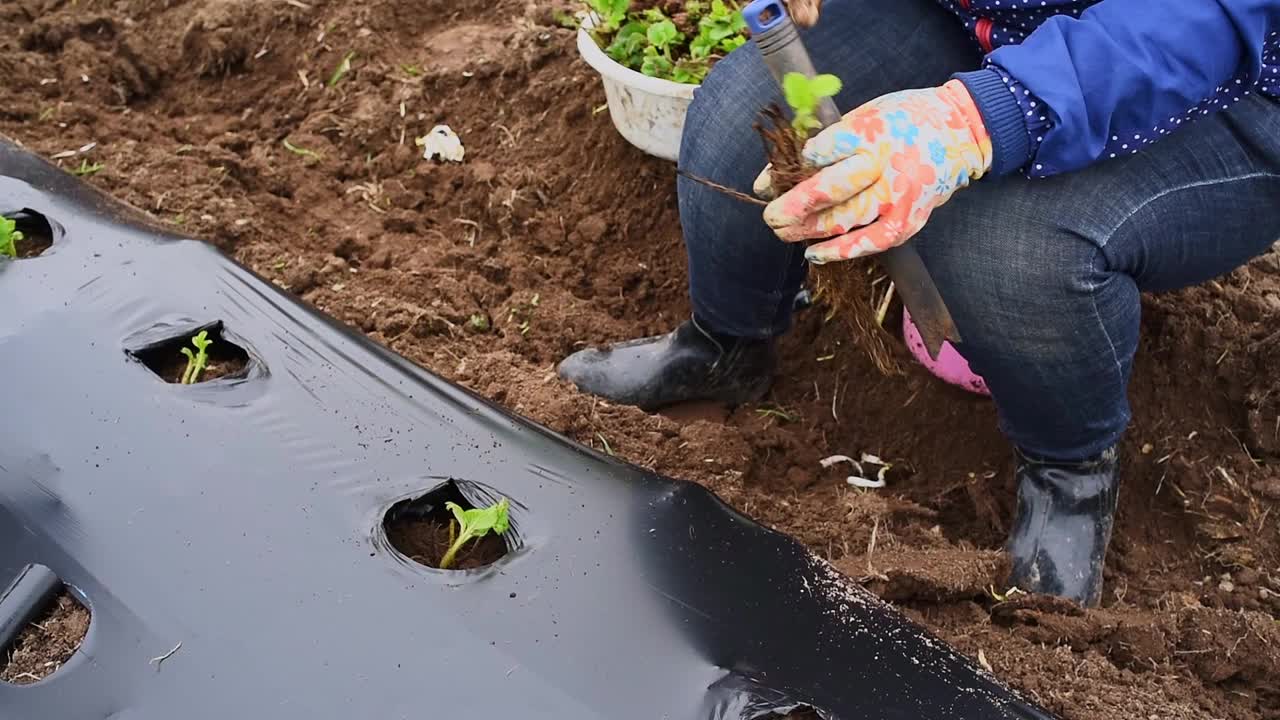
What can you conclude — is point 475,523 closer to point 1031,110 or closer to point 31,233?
point 1031,110

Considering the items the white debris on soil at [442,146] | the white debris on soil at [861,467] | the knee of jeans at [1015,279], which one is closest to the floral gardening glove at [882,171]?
the knee of jeans at [1015,279]

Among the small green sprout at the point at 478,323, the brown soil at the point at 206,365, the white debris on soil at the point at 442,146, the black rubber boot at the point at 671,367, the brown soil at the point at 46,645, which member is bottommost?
the black rubber boot at the point at 671,367

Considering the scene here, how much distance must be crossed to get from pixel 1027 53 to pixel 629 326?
1102mm

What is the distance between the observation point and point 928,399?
2062 mm

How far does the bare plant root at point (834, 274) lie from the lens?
1226 millimetres

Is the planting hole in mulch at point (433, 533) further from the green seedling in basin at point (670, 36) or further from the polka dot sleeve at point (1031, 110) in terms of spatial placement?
the green seedling in basin at point (670, 36)

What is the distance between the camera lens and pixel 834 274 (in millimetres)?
1547

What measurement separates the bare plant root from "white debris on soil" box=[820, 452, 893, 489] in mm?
167

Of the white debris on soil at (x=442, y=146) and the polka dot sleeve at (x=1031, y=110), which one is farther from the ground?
the polka dot sleeve at (x=1031, y=110)

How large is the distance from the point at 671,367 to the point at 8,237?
113cm

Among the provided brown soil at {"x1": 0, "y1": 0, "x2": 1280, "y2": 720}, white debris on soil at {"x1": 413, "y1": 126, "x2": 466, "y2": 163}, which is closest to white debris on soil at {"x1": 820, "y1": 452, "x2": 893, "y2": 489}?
brown soil at {"x1": 0, "y1": 0, "x2": 1280, "y2": 720}

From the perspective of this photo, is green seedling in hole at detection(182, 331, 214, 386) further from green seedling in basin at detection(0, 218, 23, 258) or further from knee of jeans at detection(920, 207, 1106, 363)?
knee of jeans at detection(920, 207, 1106, 363)

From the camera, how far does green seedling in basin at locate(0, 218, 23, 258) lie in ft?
5.92

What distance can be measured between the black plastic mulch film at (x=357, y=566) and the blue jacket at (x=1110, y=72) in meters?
0.60
